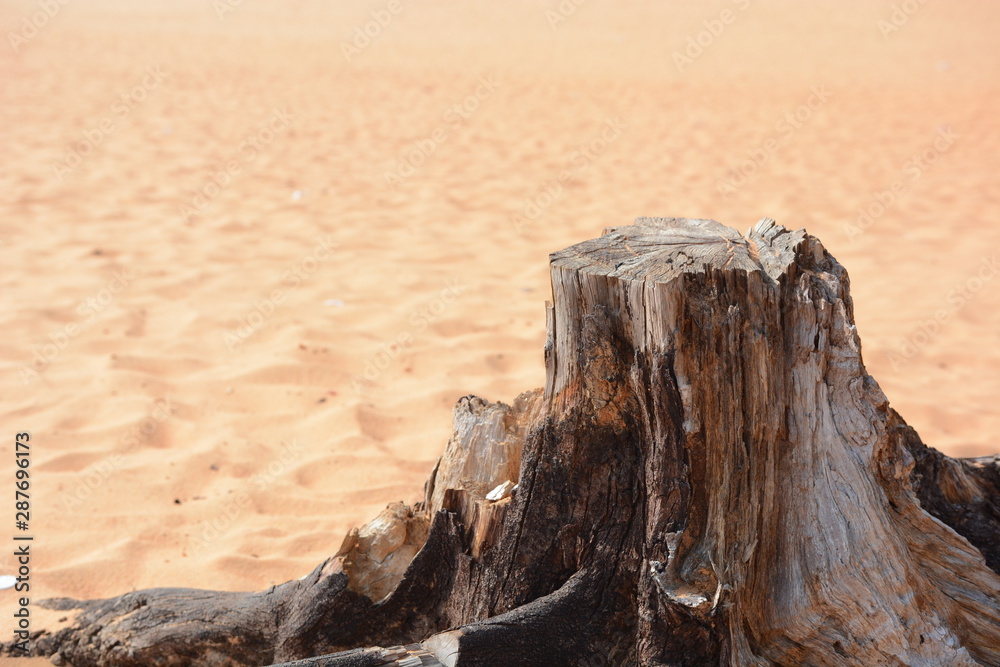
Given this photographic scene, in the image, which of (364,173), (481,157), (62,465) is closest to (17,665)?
(62,465)

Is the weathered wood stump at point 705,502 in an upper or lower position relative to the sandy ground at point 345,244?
lower

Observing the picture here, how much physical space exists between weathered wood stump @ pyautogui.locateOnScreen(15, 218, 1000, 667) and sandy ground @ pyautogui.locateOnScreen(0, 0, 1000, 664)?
128 centimetres

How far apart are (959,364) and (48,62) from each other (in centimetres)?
1480

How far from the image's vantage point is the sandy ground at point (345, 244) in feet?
10.3

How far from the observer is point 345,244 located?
6.03m

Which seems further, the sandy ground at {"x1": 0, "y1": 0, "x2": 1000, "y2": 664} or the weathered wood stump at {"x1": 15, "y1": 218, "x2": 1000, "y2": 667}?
the sandy ground at {"x1": 0, "y1": 0, "x2": 1000, "y2": 664}

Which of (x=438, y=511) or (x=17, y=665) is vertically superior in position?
(x=438, y=511)

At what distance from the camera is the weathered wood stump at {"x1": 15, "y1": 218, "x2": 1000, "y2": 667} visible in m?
1.56

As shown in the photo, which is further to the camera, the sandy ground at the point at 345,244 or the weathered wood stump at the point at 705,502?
the sandy ground at the point at 345,244

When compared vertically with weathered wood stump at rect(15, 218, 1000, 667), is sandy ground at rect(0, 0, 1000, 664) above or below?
above

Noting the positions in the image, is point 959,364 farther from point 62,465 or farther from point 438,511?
point 62,465

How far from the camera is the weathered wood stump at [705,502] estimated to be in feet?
5.12

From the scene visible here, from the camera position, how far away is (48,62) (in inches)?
542

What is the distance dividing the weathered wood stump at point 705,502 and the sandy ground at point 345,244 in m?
1.28
